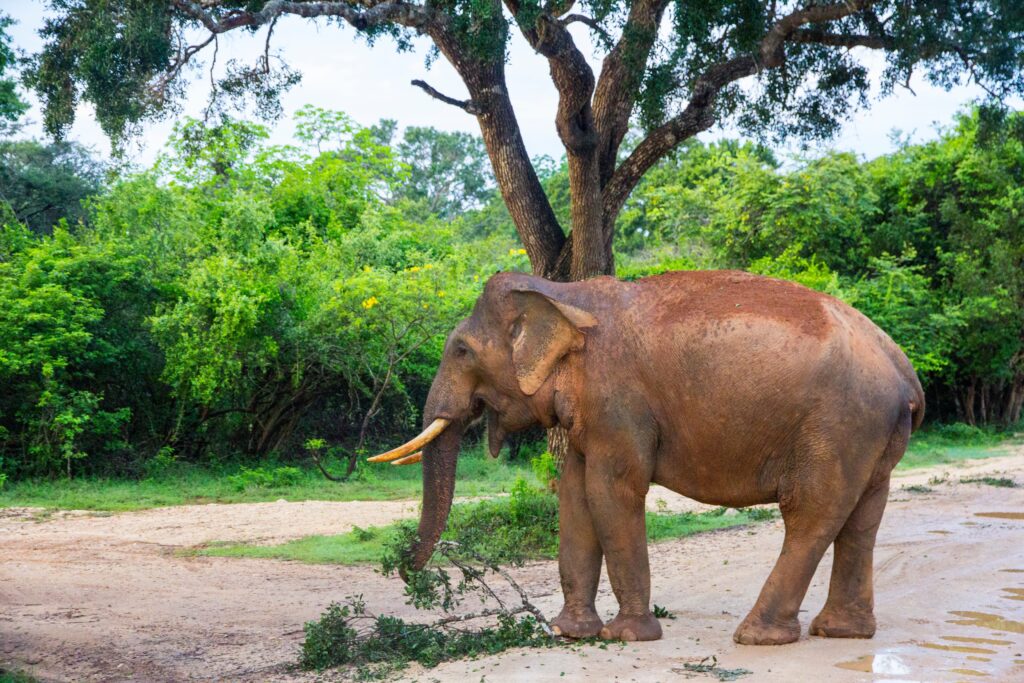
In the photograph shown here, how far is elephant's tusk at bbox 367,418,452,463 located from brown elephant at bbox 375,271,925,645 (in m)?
0.01

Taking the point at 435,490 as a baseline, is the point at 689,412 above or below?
above

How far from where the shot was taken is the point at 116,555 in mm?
11039

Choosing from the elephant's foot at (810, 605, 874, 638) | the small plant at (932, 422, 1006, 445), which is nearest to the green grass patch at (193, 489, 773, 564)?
the elephant's foot at (810, 605, 874, 638)

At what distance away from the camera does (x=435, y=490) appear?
7047 millimetres

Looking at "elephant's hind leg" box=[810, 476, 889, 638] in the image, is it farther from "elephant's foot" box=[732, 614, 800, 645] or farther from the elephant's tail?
the elephant's tail

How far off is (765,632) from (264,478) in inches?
428

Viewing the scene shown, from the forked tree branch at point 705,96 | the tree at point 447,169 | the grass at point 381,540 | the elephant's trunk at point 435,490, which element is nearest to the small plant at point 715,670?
the elephant's trunk at point 435,490

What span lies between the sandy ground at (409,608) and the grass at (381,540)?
29cm

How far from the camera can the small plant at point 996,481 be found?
14345 mm

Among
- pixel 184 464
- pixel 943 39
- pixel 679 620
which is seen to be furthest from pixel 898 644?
pixel 184 464

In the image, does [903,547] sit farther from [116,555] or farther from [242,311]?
[242,311]

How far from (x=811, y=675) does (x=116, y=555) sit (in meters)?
7.67

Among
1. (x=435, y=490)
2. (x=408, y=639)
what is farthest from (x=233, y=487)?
(x=435, y=490)

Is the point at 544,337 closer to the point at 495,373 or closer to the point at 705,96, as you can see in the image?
the point at 495,373
